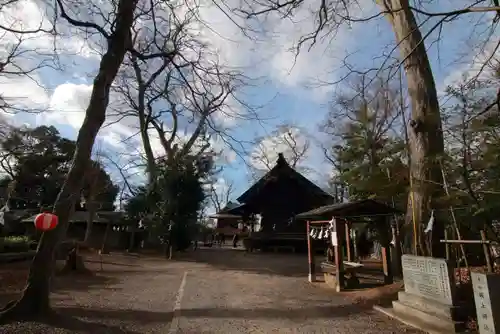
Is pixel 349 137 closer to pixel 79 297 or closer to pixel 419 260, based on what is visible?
pixel 419 260

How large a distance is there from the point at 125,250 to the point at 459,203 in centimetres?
2205

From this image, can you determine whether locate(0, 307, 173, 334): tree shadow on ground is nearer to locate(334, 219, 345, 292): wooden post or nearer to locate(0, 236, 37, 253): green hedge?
locate(334, 219, 345, 292): wooden post

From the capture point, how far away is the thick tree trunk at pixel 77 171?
19.7 ft

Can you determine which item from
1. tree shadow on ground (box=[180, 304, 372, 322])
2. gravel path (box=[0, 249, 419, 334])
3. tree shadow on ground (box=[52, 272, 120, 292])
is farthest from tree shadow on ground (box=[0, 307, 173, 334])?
tree shadow on ground (box=[52, 272, 120, 292])

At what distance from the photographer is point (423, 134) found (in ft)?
24.9

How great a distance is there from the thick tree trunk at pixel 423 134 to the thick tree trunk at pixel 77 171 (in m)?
5.22

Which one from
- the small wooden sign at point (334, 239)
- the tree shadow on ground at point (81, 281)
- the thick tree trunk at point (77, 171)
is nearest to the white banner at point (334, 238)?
the small wooden sign at point (334, 239)

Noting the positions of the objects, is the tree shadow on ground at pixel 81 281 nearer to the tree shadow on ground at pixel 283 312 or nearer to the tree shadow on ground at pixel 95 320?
the tree shadow on ground at pixel 95 320

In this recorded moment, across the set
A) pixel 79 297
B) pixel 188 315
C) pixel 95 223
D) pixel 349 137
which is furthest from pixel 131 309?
pixel 95 223

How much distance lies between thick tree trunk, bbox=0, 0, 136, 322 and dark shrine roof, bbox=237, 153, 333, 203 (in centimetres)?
1704

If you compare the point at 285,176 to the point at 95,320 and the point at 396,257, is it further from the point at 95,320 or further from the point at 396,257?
the point at 95,320

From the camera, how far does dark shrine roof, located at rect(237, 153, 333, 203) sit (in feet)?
77.3

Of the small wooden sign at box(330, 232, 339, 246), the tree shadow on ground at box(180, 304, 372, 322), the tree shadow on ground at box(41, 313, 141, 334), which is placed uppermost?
the small wooden sign at box(330, 232, 339, 246)

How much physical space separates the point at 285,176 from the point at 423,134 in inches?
665
